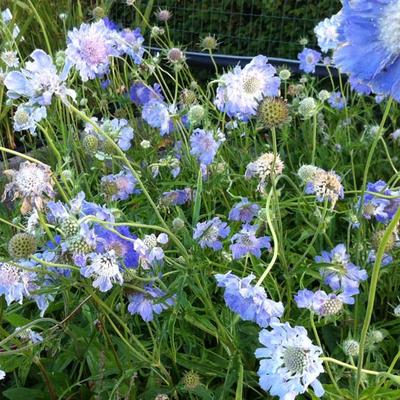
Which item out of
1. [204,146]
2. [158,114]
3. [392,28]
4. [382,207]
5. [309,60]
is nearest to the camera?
[392,28]

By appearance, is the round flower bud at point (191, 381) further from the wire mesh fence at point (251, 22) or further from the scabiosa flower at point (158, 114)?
the wire mesh fence at point (251, 22)

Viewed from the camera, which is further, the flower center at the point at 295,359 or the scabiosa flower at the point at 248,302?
the scabiosa flower at the point at 248,302

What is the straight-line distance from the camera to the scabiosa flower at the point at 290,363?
0.95m

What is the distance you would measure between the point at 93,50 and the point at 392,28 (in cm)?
80

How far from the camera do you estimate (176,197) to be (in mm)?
1650

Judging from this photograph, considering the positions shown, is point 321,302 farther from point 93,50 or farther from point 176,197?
point 93,50

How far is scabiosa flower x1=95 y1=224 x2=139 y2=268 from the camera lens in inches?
44.9

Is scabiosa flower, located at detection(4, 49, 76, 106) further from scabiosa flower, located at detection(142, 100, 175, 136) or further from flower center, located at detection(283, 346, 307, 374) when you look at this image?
scabiosa flower, located at detection(142, 100, 175, 136)

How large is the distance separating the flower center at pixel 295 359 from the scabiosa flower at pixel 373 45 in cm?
42

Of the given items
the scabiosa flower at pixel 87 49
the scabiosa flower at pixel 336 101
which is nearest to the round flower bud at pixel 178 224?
the scabiosa flower at pixel 87 49

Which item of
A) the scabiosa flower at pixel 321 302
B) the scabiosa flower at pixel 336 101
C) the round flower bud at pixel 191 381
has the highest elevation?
the scabiosa flower at pixel 336 101

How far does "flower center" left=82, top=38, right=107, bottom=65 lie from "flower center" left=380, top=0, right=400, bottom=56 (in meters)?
0.79

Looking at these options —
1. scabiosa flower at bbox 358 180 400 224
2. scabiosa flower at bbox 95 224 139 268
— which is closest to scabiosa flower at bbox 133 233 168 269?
scabiosa flower at bbox 95 224 139 268

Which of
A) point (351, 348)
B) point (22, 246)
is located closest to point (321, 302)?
point (351, 348)
